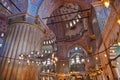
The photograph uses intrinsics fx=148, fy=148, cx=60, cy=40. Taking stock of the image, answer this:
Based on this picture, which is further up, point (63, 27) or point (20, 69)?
point (63, 27)

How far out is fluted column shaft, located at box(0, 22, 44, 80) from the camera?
293 inches

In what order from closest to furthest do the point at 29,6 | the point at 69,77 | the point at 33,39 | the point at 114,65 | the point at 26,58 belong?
the point at 26,58, the point at 114,65, the point at 33,39, the point at 29,6, the point at 69,77

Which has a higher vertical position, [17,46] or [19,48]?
[17,46]

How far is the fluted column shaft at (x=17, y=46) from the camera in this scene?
24.4 feet

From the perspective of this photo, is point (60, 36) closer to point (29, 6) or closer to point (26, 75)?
point (29, 6)

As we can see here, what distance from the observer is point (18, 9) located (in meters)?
10.1

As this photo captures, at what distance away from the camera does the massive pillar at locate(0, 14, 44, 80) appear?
24.5 feet

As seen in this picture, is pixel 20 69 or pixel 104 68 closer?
pixel 20 69

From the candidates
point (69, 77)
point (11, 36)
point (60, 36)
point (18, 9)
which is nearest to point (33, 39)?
point (11, 36)

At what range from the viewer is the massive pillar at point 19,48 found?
748cm

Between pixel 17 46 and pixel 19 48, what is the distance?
17cm

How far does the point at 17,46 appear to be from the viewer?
8211mm

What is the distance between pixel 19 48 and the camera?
8164mm

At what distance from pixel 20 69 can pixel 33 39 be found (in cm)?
204
